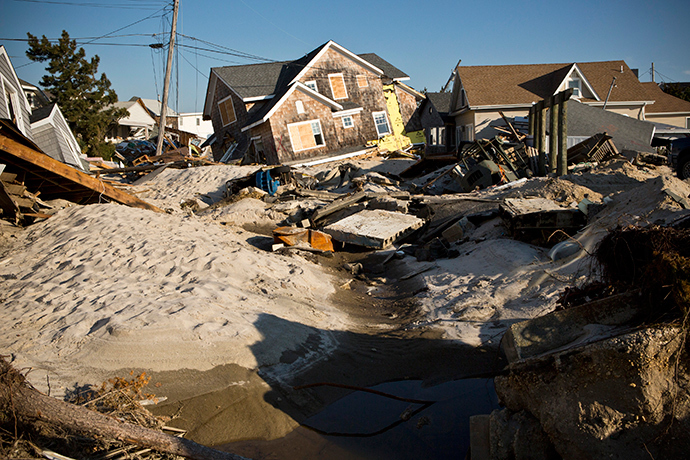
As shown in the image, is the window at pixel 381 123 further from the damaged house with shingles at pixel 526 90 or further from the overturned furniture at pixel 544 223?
the overturned furniture at pixel 544 223

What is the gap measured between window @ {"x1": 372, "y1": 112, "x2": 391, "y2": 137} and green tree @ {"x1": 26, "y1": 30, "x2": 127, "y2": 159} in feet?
70.1

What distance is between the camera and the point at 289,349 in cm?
543

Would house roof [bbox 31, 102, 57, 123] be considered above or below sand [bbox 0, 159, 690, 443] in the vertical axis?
above

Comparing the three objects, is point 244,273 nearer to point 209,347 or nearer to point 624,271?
point 209,347

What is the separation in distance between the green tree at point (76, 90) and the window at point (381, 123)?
2136 centimetres

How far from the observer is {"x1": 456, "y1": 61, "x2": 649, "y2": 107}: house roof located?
81.6 ft

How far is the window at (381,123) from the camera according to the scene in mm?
29203

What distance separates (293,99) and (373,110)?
19.7ft

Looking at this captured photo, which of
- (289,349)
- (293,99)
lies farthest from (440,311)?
(293,99)

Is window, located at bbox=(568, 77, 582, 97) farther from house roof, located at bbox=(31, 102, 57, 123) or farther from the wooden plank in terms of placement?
house roof, located at bbox=(31, 102, 57, 123)

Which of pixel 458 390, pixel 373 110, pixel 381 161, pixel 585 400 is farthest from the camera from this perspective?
pixel 373 110

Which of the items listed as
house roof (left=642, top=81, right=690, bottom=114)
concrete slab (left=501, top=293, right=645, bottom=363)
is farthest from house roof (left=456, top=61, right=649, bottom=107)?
concrete slab (left=501, top=293, right=645, bottom=363)

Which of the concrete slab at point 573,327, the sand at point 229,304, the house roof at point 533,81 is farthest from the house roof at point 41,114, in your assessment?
the concrete slab at point 573,327

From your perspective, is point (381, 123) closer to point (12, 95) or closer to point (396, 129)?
point (396, 129)
